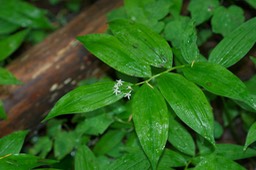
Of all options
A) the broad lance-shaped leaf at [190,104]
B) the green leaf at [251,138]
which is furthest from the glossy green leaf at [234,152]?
the broad lance-shaped leaf at [190,104]

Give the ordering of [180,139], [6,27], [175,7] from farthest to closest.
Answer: [6,27], [175,7], [180,139]

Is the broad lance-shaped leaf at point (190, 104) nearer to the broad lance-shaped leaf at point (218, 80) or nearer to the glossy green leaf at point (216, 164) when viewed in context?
the broad lance-shaped leaf at point (218, 80)

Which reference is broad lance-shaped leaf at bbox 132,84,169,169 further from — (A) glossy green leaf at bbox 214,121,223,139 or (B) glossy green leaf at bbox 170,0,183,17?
(B) glossy green leaf at bbox 170,0,183,17

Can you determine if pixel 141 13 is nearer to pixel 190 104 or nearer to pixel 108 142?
pixel 108 142

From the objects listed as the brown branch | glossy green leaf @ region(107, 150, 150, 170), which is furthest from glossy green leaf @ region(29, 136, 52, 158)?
glossy green leaf @ region(107, 150, 150, 170)

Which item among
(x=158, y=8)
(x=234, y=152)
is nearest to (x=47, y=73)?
(x=158, y=8)

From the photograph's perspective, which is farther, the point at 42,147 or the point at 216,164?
the point at 42,147
